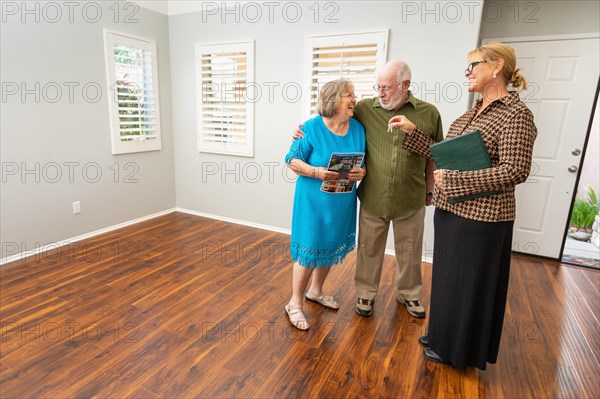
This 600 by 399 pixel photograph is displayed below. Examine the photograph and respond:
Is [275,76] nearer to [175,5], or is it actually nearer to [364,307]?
[175,5]

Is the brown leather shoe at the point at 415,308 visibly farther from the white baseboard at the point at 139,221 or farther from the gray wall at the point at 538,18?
the gray wall at the point at 538,18

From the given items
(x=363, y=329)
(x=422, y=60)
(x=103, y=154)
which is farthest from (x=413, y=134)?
(x=103, y=154)

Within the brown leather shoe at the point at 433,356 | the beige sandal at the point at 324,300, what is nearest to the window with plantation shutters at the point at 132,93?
the beige sandal at the point at 324,300

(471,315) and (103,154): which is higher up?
(103,154)

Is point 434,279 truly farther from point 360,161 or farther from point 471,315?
point 360,161

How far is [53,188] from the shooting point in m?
3.30

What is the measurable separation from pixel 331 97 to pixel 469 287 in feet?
3.89

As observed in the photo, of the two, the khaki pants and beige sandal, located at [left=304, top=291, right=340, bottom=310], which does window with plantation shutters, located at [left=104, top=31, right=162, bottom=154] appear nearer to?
beige sandal, located at [left=304, top=291, right=340, bottom=310]

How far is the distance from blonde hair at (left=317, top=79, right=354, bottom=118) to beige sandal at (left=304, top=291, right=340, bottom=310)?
1266 mm

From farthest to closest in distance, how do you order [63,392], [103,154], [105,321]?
[103,154], [105,321], [63,392]

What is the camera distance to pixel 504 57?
1530 millimetres

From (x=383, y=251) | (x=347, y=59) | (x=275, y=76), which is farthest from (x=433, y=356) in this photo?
(x=275, y=76)

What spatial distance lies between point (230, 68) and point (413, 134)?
263cm

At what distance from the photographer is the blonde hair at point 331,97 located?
1952 millimetres
